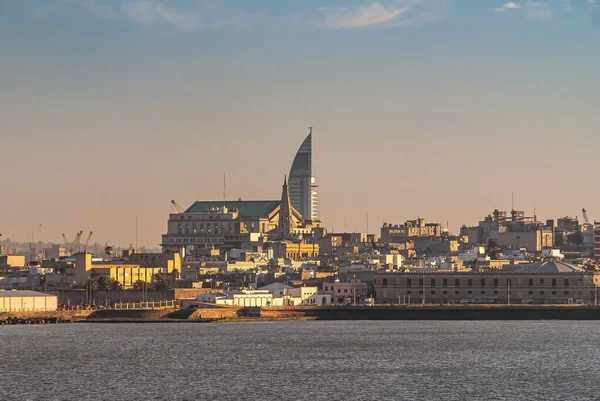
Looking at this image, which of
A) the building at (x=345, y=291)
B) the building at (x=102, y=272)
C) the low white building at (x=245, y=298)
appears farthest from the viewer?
the building at (x=102, y=272)

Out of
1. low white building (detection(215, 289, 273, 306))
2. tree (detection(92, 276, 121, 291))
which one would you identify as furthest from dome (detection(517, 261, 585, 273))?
tree (detection(92, 276, 121, 291))

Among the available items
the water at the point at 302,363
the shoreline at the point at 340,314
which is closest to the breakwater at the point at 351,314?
Result: the shoreline at the point at 340,314

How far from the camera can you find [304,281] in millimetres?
184875

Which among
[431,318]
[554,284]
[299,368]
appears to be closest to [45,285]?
[431,318]

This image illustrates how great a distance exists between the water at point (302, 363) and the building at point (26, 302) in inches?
550

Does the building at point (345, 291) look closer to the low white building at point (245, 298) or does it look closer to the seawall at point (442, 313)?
the low white building at point (245, 298)

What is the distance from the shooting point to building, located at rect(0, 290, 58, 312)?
149 metres

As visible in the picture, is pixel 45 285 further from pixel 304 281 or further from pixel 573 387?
pixel 573 387

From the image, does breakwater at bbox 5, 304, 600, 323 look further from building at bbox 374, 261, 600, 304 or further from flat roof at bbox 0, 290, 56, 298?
building at bbox 374, 261, 600, 304

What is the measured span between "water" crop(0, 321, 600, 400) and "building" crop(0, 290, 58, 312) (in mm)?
13974

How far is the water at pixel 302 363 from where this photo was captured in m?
76.4

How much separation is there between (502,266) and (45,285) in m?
62.7

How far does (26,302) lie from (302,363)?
64563 mm

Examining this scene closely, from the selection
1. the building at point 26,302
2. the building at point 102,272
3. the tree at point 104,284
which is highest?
the building at point 102,272
